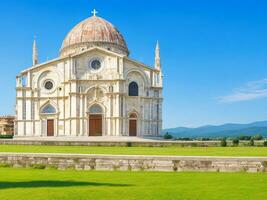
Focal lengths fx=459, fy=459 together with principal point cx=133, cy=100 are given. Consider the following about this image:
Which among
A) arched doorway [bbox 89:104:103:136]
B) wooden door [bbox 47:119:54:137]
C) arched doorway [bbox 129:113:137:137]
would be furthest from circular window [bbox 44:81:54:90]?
arched doorway [bbox 129:113:137:137]

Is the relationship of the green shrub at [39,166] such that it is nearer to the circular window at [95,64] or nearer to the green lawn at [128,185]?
the green lawn at [128,185]

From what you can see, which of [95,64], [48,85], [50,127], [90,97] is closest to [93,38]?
[95,64]

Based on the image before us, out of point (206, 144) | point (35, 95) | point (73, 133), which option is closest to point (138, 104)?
point (73, 133)

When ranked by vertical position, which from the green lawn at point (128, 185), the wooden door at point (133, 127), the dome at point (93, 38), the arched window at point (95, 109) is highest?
the dome at point (93, 38)

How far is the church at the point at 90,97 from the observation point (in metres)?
53.3

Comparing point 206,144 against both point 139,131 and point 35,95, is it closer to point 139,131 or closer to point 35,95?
point 139,131

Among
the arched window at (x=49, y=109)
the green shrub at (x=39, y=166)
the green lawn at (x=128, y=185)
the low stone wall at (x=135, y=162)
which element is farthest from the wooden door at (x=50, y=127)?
the green lawn at (x=128, y=185)

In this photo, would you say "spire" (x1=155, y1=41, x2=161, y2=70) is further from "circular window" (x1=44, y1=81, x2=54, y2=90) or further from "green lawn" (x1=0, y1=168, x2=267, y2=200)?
"green lawn" (x1=0, y1=168, x2=267, y2=200)

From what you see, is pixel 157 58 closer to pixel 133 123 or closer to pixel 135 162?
pixel 133 123

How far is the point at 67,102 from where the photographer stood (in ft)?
178

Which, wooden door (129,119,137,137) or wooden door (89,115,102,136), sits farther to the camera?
wooden door (129,119,137,137)

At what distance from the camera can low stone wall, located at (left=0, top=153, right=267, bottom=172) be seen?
729 inches

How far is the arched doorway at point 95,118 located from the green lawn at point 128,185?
34471 mm

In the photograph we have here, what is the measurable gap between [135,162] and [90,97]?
35.1 metres
